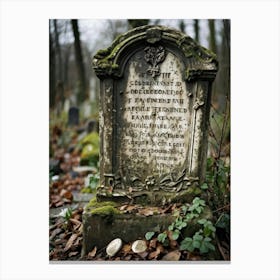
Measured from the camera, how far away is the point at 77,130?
10914mm

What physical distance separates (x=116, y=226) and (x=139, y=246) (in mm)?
312

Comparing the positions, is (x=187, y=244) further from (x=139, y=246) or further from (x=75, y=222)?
(x=75, y=222)

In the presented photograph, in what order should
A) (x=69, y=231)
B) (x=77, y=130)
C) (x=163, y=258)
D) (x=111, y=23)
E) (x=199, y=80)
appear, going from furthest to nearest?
(x=77, y=130)
(x=111, y=23)
(x=69, y=231)
(x=199, y=80)
(x=163, y=258)

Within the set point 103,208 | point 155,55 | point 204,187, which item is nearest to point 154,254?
point 103,208

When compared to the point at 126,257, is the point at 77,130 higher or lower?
higher

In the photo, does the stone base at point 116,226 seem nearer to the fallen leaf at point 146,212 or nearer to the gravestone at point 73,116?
the fallen leaf at point 146,212

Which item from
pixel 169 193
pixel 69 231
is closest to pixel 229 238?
pixel 169 193

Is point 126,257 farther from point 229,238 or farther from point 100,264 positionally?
point 229,238

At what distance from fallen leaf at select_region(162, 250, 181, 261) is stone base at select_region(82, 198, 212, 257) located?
259mm

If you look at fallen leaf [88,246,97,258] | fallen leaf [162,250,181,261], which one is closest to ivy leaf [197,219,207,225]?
fallen leaf [162,250,181,261]

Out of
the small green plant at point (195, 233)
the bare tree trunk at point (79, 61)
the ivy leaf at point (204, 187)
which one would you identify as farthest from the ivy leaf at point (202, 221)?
the bare tree trunk at point (79, 61)

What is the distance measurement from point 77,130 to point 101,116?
7692 mm

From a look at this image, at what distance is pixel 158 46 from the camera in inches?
132

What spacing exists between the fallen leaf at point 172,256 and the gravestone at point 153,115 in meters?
0.61
